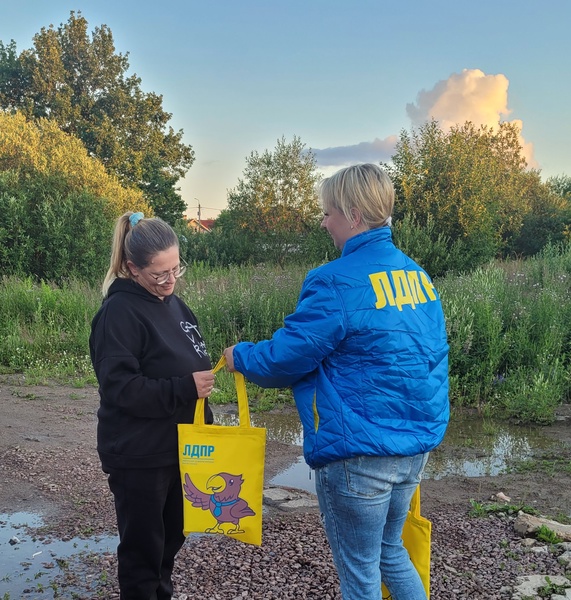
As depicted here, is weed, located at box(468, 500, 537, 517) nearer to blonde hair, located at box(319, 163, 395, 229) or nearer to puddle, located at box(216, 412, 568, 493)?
puddle, located at box(216, 412, 568, 493)

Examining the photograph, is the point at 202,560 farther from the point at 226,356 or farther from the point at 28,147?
the point at 28,147

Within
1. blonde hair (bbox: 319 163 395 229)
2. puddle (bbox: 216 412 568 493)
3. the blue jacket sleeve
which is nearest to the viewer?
the blue jacket sleeve

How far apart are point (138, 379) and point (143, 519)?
0.58 metres

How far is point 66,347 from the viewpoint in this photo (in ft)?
34.8

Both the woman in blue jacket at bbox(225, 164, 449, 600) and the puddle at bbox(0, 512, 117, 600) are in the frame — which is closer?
the woman in blue jacket at bbox(225, 164, 449, 600)

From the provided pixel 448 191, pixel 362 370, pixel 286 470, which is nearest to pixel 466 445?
pixel 286 470

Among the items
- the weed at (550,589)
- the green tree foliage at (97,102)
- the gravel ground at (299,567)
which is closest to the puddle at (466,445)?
the gravel ground at (299,567)

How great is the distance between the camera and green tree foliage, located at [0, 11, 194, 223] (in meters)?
34.4

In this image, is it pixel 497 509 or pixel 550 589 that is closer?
pixel 550 589

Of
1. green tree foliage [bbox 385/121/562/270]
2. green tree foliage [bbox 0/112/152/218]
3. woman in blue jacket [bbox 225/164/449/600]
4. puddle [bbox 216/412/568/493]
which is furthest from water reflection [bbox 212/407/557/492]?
green tree foliage [bbox 0/112/152/218]

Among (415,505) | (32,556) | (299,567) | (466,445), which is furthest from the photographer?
(466,445)

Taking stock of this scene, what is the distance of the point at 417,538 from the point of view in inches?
108

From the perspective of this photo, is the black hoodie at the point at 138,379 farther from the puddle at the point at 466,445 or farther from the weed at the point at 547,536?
the puddle at the point at 466,445

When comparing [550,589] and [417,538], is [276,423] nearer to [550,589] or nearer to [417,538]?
[550,589]
